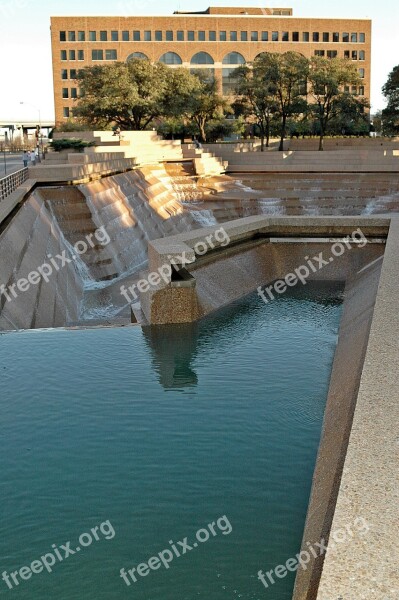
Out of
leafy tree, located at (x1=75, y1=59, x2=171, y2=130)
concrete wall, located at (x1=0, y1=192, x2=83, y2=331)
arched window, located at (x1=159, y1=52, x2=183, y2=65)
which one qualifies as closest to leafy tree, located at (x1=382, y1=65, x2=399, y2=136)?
leafy tree, located at (x1=75, y1=59, x2=171, y2=130)

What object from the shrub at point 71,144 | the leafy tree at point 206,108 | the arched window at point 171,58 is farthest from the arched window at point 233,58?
the shrub at point 71,144

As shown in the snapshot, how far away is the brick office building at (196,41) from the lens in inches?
4328

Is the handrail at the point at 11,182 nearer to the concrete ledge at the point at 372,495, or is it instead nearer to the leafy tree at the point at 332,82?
the concrete ledge at the point at 372,495

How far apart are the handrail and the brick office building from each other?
85.4m

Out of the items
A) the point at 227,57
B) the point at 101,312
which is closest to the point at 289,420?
the point at 101,312

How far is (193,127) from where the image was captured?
81.0m

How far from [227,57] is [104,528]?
366ft

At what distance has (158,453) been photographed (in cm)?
862

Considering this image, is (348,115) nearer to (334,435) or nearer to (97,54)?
(97,54)

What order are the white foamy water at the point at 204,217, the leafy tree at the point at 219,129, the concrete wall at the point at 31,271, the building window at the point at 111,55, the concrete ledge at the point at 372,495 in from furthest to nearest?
the building window at the point at 111,55 < the leafy tree at the point at 219,129 < the white foamy water at the point at 204,217 < the concrete wall at the point at 31,271 < the concrete ledge at the point at 372,495

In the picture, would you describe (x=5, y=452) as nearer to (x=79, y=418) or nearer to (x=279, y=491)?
(x=79, y=418)

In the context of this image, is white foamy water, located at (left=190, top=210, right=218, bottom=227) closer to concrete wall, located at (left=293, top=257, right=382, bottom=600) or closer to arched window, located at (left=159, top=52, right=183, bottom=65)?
concrete wall, located at (left=293, top=257, right=382, bottom=600)

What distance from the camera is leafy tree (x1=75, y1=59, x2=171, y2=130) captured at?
59.6m

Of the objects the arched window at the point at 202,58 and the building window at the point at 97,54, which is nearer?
the building window at the point at 97,54
